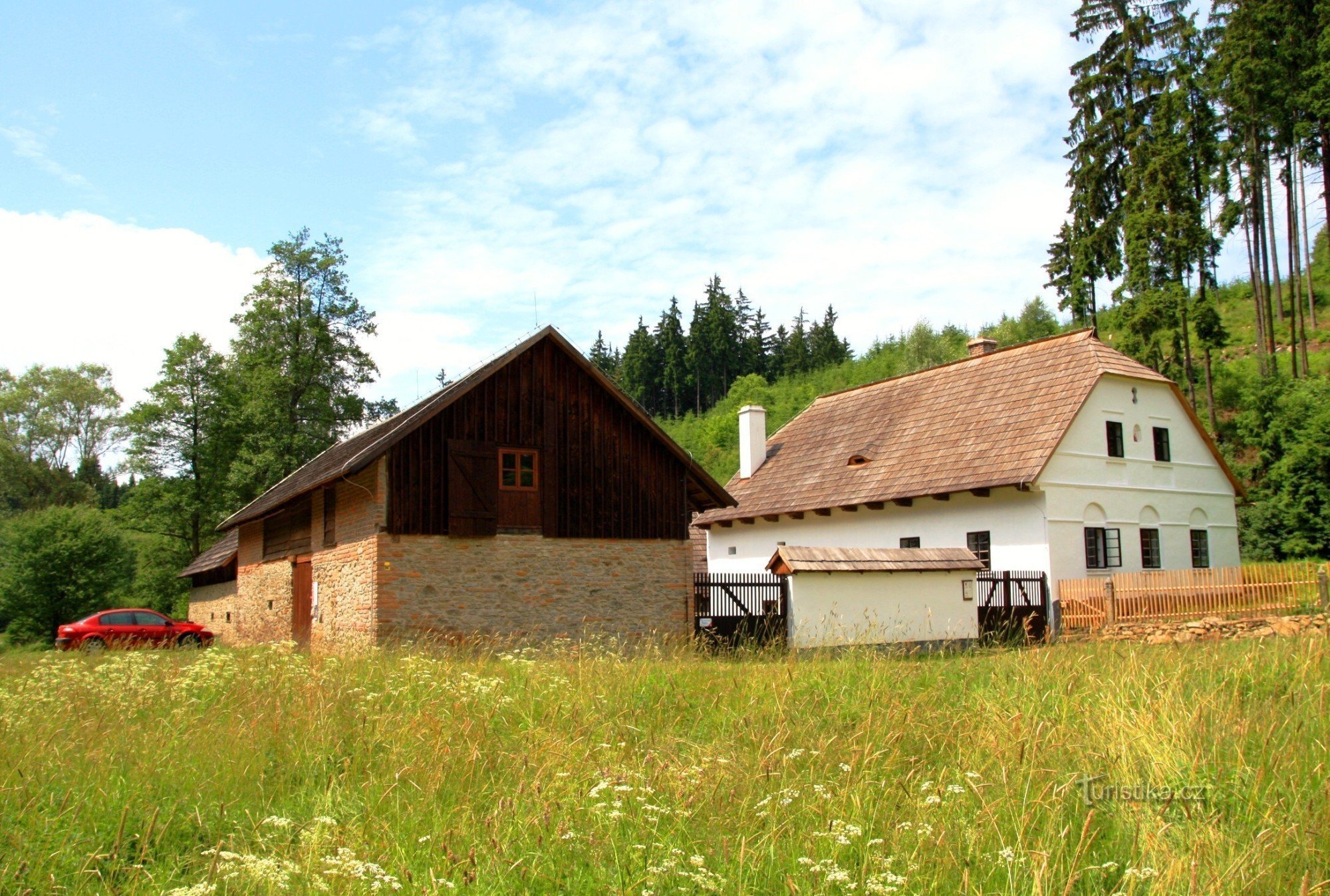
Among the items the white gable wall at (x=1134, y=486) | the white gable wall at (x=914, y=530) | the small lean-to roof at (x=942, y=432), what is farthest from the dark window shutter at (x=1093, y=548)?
the small lean-to roof at (x=942, y=432)

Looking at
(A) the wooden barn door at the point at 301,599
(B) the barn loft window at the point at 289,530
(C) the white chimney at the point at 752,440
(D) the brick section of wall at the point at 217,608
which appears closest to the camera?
(A) the wooden barn door at the point at 301,599

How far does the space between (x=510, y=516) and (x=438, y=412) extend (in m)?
2.59

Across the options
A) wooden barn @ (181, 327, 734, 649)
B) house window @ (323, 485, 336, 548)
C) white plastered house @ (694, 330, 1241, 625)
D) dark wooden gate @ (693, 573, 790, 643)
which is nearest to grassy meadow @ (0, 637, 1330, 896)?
wooden barn @ (181, 327, 734, 649)

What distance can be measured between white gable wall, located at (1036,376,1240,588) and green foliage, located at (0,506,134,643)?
1237 inches

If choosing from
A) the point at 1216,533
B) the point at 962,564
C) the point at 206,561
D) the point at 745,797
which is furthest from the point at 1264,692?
the point at 206,561

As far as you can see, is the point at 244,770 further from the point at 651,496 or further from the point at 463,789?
the point at 651,496

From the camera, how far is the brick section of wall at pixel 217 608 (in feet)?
103

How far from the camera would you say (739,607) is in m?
20.5

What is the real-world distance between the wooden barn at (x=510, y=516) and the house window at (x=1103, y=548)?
10027 millimetres

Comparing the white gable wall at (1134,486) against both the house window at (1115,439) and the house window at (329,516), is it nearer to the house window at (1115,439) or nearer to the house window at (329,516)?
the house window at (1115,439)

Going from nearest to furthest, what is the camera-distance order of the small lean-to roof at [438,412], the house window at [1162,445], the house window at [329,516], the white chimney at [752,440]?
the small lean-to roof at [438,412] → the house window at [329,516] → the house window at [1162,445] → the white chimney at [752,440]

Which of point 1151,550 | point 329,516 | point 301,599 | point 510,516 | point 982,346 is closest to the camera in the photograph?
point 510,516

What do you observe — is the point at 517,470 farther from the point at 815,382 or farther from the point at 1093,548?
the point at 815,382

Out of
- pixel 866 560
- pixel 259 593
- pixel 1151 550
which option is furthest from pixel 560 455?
pixel 1151 550
